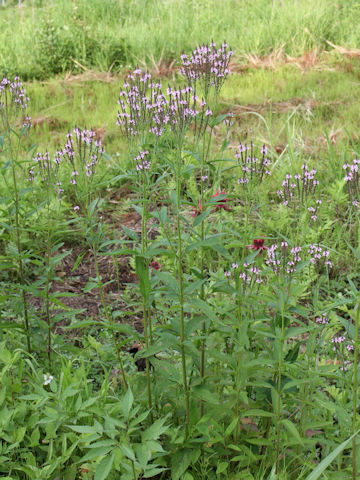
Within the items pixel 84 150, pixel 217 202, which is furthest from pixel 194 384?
pixel 84 150

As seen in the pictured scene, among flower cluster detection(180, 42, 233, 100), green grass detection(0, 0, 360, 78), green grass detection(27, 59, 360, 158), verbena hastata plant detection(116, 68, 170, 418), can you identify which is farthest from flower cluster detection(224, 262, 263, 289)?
green grass detection(0, 0, 360, 78)


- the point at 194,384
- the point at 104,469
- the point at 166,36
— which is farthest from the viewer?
the point at 166,36

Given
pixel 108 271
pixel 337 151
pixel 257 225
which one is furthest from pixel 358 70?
pixel 108 271

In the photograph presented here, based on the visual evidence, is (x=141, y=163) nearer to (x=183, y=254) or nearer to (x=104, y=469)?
(x=183, y=254)

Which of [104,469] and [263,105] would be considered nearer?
[104,469]

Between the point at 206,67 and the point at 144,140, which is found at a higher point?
the point at 206,67

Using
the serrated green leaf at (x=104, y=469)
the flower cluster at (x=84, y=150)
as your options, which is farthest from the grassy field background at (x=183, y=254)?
the flower cluster at (x=84, y=150)

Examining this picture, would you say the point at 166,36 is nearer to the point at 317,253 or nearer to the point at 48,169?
the point at 317,253

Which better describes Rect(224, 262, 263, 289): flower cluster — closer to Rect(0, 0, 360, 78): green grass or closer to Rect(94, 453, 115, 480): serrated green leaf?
Rect(94, 453, 115, 480): serrated green leaf

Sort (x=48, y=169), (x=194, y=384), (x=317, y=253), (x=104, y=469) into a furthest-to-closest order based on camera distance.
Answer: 1. (x=317, y=253)
2. (x=48, y=169)
3. (x=194, y=384)
4. (x=104, y=469)

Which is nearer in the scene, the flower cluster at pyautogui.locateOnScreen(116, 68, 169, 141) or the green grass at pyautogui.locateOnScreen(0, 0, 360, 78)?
the flower cluster at pyautogui.locateOnScreen(116, 68, 169, 141)

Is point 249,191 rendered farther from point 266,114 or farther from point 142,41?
point 142,41

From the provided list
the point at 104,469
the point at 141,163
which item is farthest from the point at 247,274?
the point at 104,469

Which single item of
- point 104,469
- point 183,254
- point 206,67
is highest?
point 206,67
